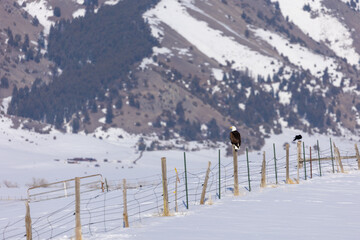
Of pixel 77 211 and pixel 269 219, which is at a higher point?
pixel 77 211

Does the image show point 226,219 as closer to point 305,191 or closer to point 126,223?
point 126,223

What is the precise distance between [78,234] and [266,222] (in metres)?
7.11

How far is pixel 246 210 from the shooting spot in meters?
33.9

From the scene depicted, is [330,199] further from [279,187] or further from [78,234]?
[78,234]

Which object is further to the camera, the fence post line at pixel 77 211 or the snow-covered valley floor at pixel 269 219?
the fence post line at pixel 77 211

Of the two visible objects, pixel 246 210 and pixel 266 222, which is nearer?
pixel 266 222

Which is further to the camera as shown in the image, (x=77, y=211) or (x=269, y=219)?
(x=269, y=219)

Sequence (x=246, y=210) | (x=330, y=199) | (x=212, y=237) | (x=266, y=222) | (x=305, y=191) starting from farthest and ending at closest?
(x=305, y=191)
(x=330, y=199)
(x=246, y=210)
(x=266, y=222)
(x=212, y=237)

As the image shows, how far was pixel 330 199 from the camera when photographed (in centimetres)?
3775

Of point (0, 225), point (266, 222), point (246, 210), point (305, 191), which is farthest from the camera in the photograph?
point (0, 225)

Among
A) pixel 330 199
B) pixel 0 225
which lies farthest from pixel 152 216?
pixel 0 225

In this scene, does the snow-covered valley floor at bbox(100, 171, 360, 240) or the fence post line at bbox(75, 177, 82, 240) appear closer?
the snow-covered valley floor at bbox(100, 171, 360, 240)

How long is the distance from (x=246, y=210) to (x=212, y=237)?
6998 mm

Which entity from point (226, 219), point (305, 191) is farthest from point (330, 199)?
point (226, 219)
